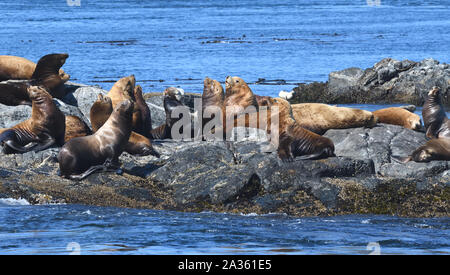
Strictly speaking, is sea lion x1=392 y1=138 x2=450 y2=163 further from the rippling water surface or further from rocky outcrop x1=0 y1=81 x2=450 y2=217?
the rippling water surface

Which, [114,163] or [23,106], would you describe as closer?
[114,163]

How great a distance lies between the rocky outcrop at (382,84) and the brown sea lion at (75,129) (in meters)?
13.3

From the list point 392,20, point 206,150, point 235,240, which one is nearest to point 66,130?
point 206,150

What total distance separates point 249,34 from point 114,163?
45.4 meters

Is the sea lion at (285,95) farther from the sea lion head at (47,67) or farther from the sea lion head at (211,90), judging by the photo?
the sea lion head at (47,67)

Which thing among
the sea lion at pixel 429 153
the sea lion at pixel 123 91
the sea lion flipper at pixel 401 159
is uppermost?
the sea lion at pixel 123 91

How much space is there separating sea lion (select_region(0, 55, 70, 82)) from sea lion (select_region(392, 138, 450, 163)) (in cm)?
773

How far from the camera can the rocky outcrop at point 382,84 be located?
2461cm

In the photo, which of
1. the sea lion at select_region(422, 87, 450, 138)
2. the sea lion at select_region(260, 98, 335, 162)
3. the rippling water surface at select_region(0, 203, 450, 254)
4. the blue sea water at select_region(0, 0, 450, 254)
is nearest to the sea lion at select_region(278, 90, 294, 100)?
the blue sea water at select_region(0, 0, 450, 254)

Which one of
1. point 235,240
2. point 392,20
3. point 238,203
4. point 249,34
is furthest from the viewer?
point 392,20

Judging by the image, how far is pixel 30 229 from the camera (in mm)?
8672

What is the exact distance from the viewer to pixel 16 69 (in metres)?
15.4

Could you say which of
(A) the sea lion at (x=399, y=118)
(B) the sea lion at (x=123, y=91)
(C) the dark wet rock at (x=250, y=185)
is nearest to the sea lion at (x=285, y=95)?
(A) the sea lion at (x=399, y=118)

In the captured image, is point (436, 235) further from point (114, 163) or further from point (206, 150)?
point (114, 163)
